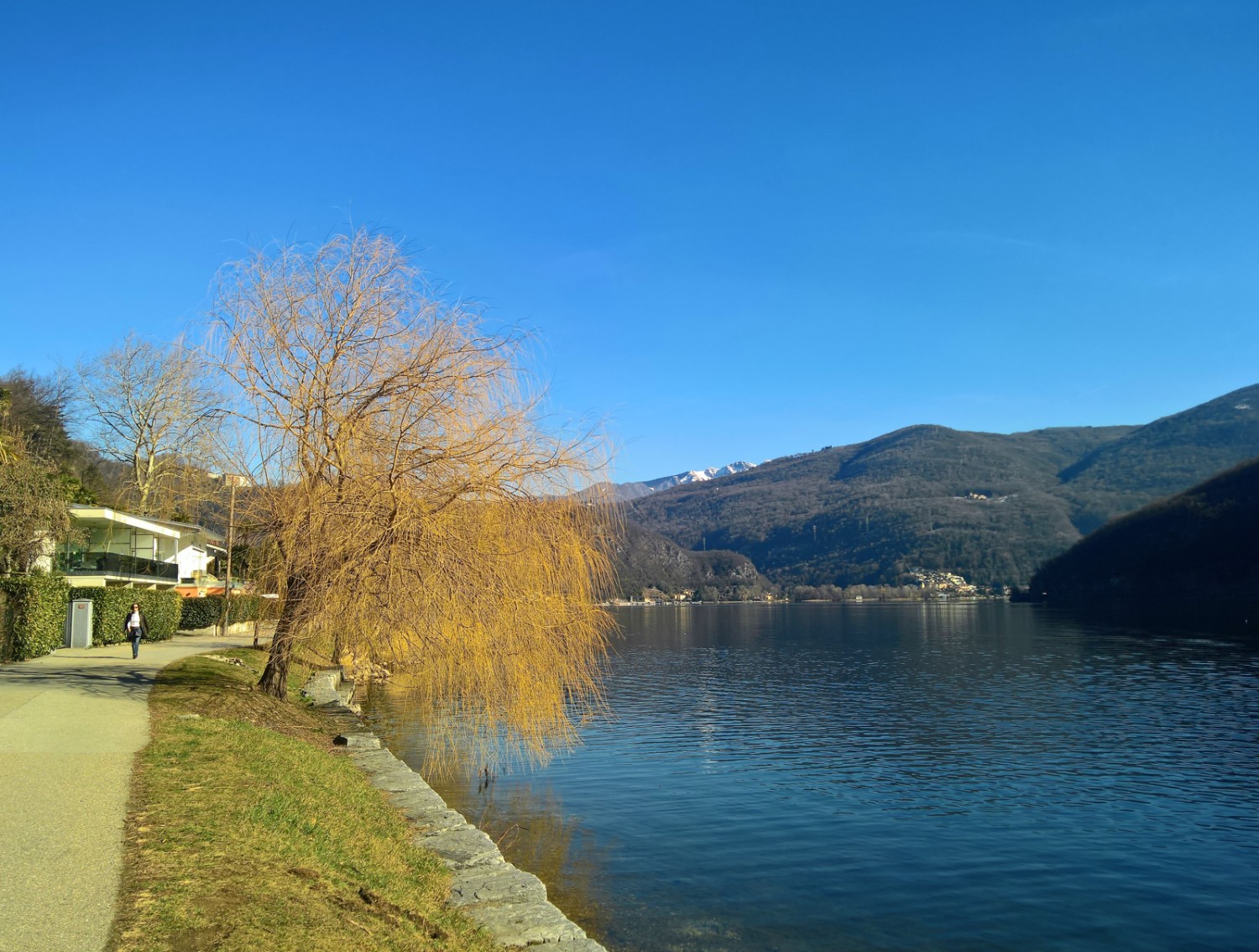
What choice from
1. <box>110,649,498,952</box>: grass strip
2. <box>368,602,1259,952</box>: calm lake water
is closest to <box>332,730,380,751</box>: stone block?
<box>368,602,1259,952</box>: calm lake water

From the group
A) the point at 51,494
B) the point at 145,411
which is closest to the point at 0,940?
the point at 51,494

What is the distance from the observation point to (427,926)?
25.3 feet

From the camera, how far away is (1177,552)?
12069cm

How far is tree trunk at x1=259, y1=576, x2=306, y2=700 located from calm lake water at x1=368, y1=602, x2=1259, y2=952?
11.7ft

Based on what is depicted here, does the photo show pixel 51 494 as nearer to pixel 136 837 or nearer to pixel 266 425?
pixel 266 425

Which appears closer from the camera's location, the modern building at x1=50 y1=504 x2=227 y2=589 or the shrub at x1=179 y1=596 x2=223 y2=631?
the modern building at x1=50 y1=504 x2=227 y2=589

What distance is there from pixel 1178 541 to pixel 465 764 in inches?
5115

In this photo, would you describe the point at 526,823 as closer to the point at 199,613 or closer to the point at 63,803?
the point at 63,803

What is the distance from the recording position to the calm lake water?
11531mm

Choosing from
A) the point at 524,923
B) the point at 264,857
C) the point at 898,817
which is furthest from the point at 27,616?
the point at 898,817

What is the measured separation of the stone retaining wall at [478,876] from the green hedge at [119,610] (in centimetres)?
2049

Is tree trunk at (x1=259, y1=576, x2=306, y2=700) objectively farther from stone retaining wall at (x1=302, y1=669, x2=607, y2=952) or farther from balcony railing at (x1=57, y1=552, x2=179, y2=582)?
balcony railing at (x1=57, y1=552, x2=179, y2=582)

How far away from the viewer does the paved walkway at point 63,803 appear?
599 cm

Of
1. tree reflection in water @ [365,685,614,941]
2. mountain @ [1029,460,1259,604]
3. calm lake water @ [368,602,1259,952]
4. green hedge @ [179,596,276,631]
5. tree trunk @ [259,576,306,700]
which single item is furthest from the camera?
mountain @ [1029,460,1259,604]
